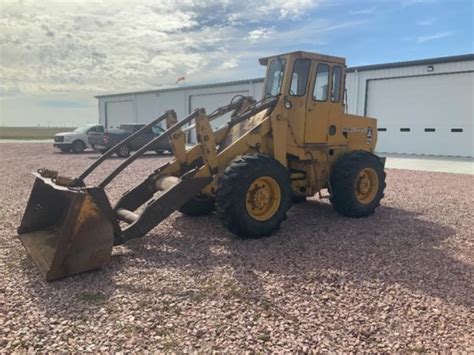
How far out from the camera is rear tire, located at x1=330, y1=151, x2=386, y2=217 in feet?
23.3

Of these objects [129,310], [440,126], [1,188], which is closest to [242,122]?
[129,310]

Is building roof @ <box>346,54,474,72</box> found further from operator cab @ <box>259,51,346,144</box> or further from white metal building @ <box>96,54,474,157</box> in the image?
operator cab @ <box>259,51,346,144</box>

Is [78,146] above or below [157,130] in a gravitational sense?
below

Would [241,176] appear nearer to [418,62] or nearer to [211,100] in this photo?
[418,62]

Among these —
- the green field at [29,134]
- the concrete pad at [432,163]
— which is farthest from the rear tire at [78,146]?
the green field at [29,134]

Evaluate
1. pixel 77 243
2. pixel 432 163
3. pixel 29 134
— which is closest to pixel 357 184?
pixel 77 243

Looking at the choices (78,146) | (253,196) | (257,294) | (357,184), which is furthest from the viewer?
(78,146)

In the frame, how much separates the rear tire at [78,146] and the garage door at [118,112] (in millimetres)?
14232

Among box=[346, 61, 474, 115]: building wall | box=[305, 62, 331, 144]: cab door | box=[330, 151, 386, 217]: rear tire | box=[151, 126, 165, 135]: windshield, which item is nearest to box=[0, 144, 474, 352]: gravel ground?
box=[330, 151, 386, 217]: rear tire

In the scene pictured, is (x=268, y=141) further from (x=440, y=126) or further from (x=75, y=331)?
(x=440, y=126)

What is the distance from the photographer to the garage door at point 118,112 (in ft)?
123

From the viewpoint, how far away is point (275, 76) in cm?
702

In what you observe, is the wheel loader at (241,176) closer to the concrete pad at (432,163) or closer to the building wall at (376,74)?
the concrete pad at (432,163)

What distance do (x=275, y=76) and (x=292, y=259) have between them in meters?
3.37
